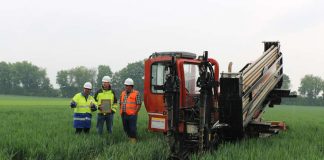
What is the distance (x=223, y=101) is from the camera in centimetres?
768

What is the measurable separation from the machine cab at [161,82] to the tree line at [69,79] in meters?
73.1

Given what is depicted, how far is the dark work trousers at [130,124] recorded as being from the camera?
32.4ft

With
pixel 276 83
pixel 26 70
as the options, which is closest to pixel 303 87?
pixel 26 70

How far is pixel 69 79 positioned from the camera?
354ft

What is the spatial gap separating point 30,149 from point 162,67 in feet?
11.5

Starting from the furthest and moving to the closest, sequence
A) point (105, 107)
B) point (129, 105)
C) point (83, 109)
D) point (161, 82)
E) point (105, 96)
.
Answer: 1. point (105, 96)
2. point (105, 107)
3. point (129, 105)
4. point (83, 109)
5. point (161, 82)

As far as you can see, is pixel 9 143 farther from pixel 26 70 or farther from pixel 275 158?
pixel 26 70

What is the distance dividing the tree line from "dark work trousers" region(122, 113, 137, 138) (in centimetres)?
7192

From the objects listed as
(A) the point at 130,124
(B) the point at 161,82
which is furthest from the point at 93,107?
(B) the point at 161,82

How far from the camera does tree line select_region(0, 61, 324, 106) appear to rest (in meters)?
91.4

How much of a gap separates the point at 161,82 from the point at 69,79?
10266cm

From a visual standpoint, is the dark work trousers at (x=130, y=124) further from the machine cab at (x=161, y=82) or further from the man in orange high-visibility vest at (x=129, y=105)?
the machine cab at (x=161, y=82)

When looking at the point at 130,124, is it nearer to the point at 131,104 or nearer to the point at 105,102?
the point at 131,104

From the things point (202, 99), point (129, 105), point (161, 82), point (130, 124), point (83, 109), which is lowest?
point (130, 124)
